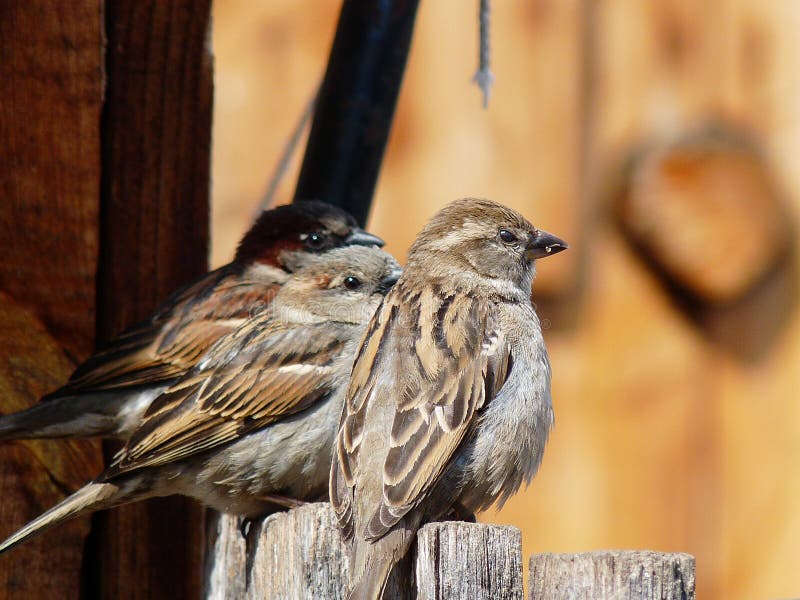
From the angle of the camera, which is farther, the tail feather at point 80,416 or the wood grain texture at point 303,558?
the tail feather at point 80,416

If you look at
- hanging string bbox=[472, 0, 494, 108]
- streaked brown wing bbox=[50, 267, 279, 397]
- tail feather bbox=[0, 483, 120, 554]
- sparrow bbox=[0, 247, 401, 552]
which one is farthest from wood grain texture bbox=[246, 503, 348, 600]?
hanging string bbox=[472, 0, 494, 108]

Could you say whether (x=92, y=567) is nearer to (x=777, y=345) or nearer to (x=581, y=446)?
(x=581, y=446)

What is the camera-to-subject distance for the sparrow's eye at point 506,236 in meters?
3.18

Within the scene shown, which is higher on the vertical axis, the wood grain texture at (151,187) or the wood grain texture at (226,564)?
the wood grain texture at (151,187)

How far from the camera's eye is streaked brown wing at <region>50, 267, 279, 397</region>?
3104mm

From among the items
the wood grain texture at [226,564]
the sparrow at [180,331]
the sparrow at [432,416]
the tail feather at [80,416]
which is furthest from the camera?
the sparrow at [180,331]

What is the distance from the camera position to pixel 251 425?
3.18m

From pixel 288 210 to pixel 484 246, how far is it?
2.49 feet

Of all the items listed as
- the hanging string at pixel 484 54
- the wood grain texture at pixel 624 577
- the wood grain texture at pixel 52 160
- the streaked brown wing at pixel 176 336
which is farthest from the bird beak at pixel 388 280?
the wood grain texture at pixel 624 577

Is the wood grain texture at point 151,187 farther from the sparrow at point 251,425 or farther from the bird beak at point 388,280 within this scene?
the bird beak at point 388,280

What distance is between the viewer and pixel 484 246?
3.17m

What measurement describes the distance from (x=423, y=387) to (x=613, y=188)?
3.81 feet

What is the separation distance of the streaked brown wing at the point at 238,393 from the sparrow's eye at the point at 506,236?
0.47m

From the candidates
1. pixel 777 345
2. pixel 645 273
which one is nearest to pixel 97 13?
pixel 645 273
